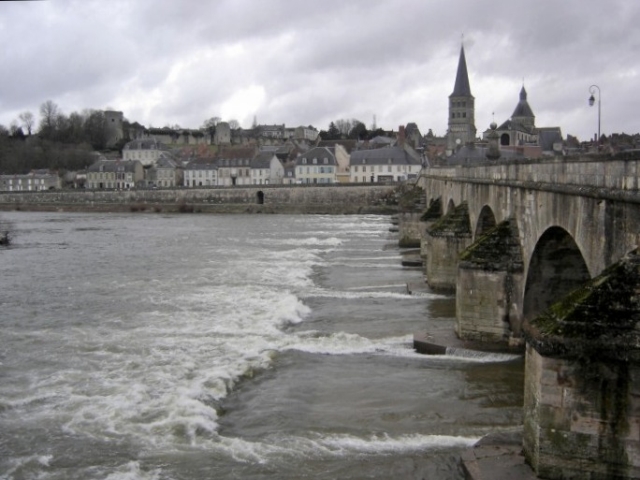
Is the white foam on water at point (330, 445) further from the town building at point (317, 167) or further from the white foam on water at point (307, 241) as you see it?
the town building at point (317, 167)

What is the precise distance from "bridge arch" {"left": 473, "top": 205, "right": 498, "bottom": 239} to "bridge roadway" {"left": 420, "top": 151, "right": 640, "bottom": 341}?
30mm

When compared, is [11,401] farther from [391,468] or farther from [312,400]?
[391,468]

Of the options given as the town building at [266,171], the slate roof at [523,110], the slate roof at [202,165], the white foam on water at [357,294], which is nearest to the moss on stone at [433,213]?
the white foam on water at [357,294]

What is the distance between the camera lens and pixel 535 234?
13.4 m

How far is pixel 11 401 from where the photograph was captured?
12859 millimetres

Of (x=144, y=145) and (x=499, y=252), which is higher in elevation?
(x=144, y=145)

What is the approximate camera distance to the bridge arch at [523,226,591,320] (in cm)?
1310

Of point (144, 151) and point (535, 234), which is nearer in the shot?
point (535, 234)

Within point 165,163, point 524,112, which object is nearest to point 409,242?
point 524,112

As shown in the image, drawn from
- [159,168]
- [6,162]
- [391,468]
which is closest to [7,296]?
[391,468]

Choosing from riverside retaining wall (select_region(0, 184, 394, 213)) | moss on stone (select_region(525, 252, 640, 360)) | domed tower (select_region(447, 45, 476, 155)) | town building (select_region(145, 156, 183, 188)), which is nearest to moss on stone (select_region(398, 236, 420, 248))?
moss on stone (select_region(525, 252, 640, 360))

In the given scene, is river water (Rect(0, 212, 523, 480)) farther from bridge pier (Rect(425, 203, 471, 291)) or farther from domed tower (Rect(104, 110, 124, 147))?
domed tower (Rect(104, 110, 124, 147))

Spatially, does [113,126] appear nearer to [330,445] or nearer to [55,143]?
[55,143]

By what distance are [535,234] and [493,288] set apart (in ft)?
7.63
